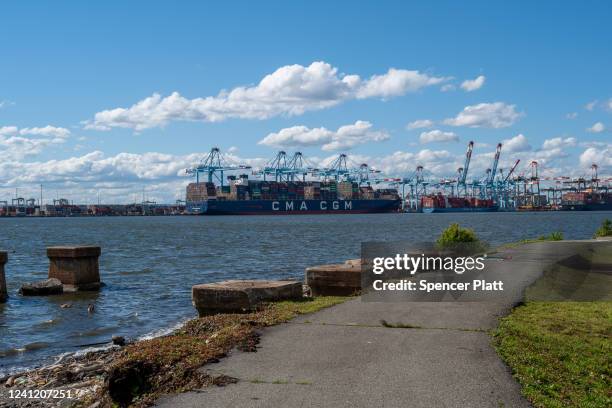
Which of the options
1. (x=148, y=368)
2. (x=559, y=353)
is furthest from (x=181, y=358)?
(x=559, y=353)

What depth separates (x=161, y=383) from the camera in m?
6.70

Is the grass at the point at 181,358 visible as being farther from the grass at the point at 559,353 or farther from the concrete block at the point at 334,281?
the concrete block at the point at 334,281

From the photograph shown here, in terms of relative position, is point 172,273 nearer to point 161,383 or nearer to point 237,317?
point 237,317

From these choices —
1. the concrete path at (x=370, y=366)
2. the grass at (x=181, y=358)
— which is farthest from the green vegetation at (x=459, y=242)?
the grass at (x=181, y=358)

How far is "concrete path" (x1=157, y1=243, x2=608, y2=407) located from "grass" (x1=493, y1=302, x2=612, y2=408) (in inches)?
8.2

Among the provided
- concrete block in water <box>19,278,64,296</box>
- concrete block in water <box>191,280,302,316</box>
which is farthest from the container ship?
concrete block in water <box>191,280,302,316</box>

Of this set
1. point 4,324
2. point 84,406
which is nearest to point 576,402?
point 84,406

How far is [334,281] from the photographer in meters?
14.6

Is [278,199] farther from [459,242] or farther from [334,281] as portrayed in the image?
[334,281]

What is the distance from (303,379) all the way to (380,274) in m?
8.09

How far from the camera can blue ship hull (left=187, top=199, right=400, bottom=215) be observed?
173875 millimetres

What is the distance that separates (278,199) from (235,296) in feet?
548

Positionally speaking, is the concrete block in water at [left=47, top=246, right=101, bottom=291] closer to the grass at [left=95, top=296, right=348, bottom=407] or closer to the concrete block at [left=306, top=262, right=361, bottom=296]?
the concrete block at [left=306, top=262, right=361, bottom=296]

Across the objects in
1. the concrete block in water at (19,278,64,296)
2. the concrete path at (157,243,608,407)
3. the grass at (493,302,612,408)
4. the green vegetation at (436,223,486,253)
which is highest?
the green vegetation at (436,223,486,253)
